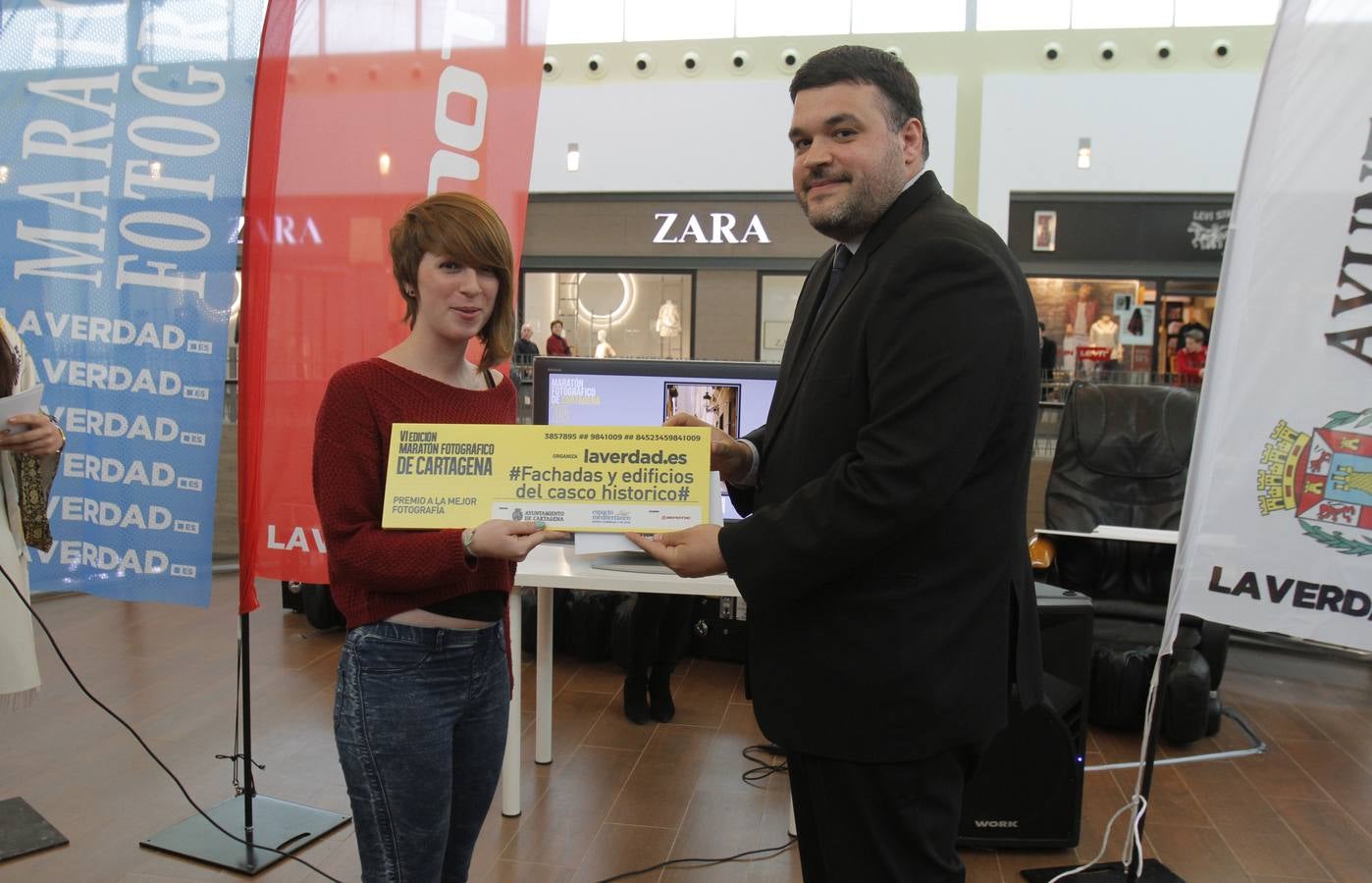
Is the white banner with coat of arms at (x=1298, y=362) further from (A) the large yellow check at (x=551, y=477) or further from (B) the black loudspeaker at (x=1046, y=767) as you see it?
(A) the large yellow check at (x=551, y=477)

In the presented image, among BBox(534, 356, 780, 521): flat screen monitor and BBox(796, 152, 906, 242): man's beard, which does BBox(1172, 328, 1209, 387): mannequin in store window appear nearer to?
BBox(534, 356, 780, 521): flat screen monitor

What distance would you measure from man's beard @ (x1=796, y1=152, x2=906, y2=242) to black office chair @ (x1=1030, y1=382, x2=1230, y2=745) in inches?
118

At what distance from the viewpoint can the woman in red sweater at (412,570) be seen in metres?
1.52

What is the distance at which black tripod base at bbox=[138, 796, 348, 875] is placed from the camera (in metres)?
2.72

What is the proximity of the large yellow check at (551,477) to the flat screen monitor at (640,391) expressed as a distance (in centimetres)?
161

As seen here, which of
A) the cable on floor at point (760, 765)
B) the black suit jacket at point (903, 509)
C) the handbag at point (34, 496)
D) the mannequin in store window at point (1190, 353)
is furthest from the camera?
the mannequin in store window at point (1190, 353)

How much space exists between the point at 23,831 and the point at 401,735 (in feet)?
6.96

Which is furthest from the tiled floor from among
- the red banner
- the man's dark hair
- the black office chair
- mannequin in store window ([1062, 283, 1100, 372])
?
mannequin in store window ([1062, 283, 1100, 372])

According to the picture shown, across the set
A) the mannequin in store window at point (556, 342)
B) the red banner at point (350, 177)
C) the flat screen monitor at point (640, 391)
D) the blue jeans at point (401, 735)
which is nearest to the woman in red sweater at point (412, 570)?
the blue jeans at point (401, 735)

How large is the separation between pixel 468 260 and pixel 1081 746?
241 centimetres

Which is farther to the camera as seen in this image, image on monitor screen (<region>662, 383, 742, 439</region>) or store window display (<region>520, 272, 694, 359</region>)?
store window display (<region>520, 272, 694, 359</region>)

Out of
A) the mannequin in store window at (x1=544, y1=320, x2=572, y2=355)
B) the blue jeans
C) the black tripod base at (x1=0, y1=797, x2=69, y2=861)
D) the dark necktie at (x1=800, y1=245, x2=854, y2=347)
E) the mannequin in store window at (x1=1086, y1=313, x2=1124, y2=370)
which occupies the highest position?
the mannequin in store window at (x1=1086, y1=313, x2=1124, y2=370)

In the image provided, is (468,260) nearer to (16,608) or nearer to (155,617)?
(16,608)

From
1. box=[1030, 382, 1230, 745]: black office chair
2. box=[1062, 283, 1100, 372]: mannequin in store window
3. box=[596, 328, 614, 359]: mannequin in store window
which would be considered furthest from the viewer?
box=[596, 328, 614, 359]: mannequin in store window
